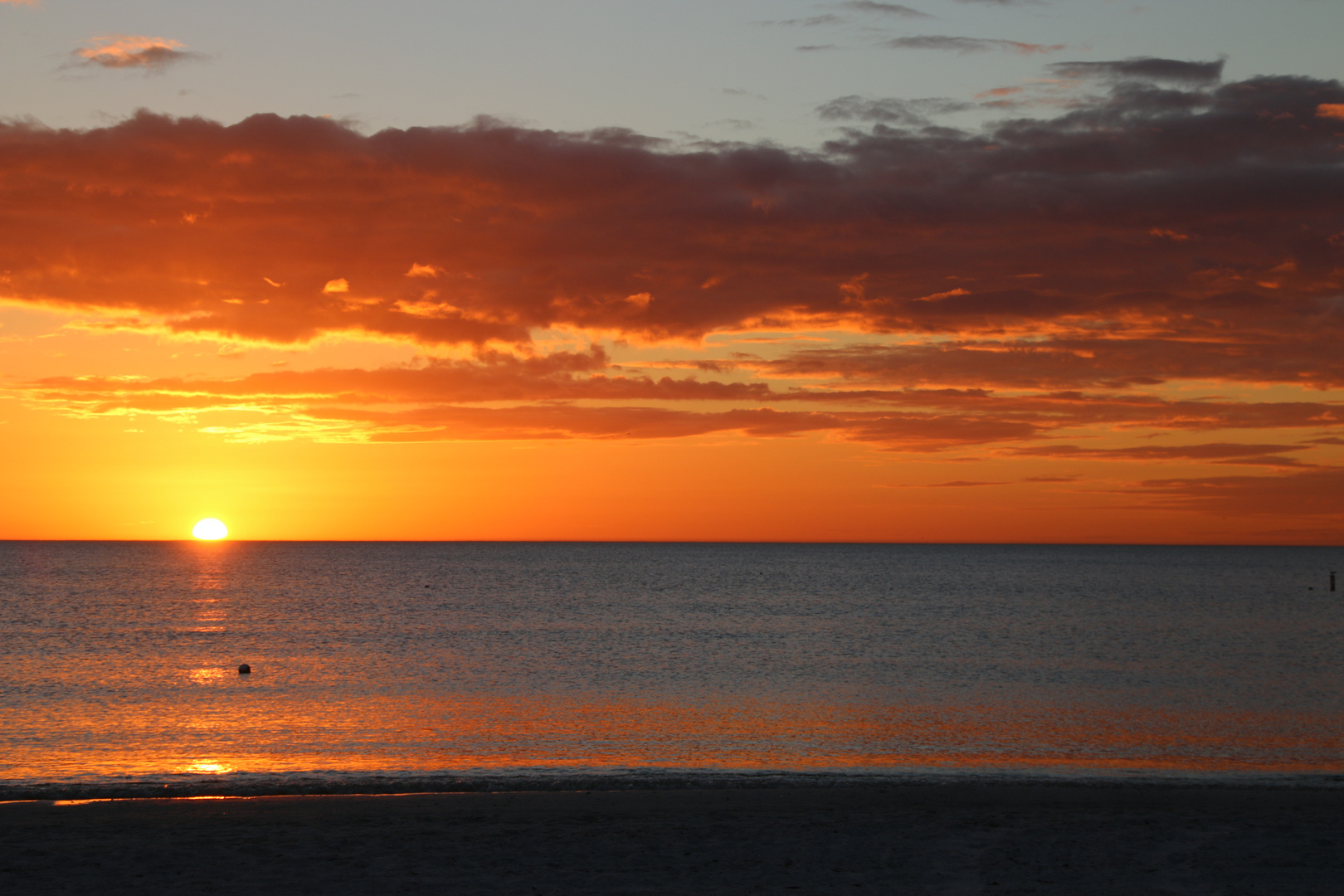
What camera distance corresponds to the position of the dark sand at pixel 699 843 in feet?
45.2

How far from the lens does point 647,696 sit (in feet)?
116

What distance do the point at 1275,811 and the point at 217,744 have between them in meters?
24.2

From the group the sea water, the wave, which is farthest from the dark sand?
the sea water

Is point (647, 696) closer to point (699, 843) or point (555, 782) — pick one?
point (555, 782)

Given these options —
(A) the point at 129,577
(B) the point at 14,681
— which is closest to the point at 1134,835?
(B) the point at 14,681

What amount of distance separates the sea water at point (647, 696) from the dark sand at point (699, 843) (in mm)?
2433

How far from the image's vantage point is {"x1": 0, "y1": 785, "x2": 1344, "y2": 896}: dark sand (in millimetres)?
13789

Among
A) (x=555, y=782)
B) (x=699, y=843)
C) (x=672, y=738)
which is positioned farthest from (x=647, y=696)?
(x=699, y=843)

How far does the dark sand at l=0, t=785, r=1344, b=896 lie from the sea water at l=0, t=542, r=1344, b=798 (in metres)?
2.43

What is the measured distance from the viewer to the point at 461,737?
1088 inches

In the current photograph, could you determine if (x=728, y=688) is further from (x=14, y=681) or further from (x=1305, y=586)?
(x=1305, y=586)

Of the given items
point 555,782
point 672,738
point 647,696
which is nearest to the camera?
Result: point 555,782

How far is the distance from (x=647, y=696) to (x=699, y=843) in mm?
19721

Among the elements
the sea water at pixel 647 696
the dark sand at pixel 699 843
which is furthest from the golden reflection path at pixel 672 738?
the dark sand at pixel 699 843
